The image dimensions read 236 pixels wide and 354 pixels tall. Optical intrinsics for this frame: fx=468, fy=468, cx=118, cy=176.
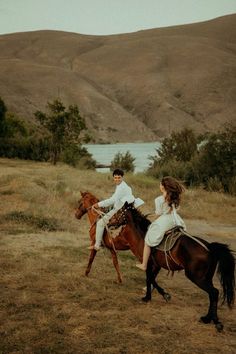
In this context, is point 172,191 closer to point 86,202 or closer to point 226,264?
point 226,264

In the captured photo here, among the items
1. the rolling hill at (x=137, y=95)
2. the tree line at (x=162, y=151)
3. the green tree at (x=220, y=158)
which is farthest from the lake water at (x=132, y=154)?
the rolling hill at (x=137, y=95)

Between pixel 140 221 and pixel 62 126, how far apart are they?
3048 cm

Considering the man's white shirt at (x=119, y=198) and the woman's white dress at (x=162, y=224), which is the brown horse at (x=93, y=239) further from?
the woman's white dress at (x=162, y=224)

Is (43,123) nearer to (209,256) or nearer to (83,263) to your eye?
(83,263)

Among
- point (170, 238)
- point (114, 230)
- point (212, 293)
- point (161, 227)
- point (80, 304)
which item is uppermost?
point (161, 227)

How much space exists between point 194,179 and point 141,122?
10318 cm

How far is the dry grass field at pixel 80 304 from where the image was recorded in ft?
19.4

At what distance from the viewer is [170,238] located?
22.7 feet

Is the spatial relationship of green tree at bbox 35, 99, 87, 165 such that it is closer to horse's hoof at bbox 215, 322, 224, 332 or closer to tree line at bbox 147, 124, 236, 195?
tree line at bbox 147, 124, 236, 195

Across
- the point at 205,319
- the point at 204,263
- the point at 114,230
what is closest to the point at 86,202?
the point at 114,230

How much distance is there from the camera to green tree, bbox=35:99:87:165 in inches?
1465

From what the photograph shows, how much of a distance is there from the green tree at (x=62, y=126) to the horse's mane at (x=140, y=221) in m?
29.5

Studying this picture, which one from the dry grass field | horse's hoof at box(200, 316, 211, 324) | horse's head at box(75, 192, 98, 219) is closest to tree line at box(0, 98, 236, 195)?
the dry grass field

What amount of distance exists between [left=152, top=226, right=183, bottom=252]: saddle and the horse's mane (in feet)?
2.13
